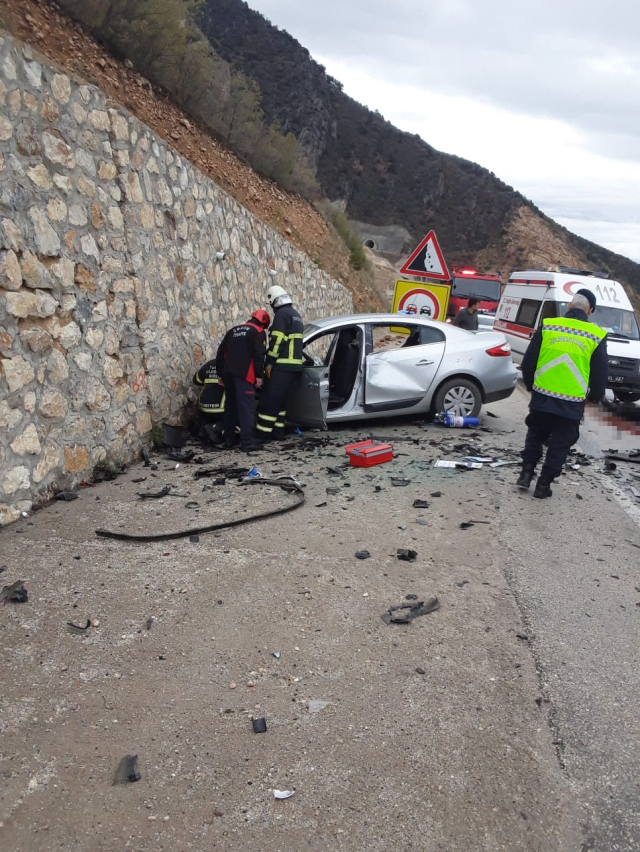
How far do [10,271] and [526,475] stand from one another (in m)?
4.99

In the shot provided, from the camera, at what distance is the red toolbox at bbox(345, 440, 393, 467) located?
7.36 metres

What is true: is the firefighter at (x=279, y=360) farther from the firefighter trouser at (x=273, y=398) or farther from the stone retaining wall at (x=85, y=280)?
the stone retaining wall at (x=85, y=280)

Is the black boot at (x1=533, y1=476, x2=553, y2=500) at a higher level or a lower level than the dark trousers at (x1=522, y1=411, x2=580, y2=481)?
lower

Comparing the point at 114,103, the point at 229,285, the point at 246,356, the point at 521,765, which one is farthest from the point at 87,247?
the point at 521,765

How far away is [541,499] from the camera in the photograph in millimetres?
6430

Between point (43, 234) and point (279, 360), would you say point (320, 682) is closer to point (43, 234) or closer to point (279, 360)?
point (43, 234)

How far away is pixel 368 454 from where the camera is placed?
7348mm

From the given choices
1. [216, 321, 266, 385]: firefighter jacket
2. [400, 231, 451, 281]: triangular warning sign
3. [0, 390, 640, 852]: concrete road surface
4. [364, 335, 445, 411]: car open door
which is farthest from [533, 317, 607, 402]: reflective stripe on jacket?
[400, 231, 451, 281]: triangular warning sign

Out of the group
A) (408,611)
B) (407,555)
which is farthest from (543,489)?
(408,611)

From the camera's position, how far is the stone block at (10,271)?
493cm

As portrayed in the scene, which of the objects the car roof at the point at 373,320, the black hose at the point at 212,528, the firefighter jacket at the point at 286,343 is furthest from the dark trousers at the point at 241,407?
the black hose at the point at 212,528

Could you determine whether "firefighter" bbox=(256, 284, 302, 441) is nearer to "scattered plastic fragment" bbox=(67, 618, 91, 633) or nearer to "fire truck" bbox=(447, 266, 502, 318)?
"scattered plastic fragment" bbox=(67, 618, 91, 633)

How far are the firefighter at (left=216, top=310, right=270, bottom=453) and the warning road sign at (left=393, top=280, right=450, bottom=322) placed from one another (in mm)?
3784

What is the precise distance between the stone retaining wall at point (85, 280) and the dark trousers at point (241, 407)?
0.66 meters
